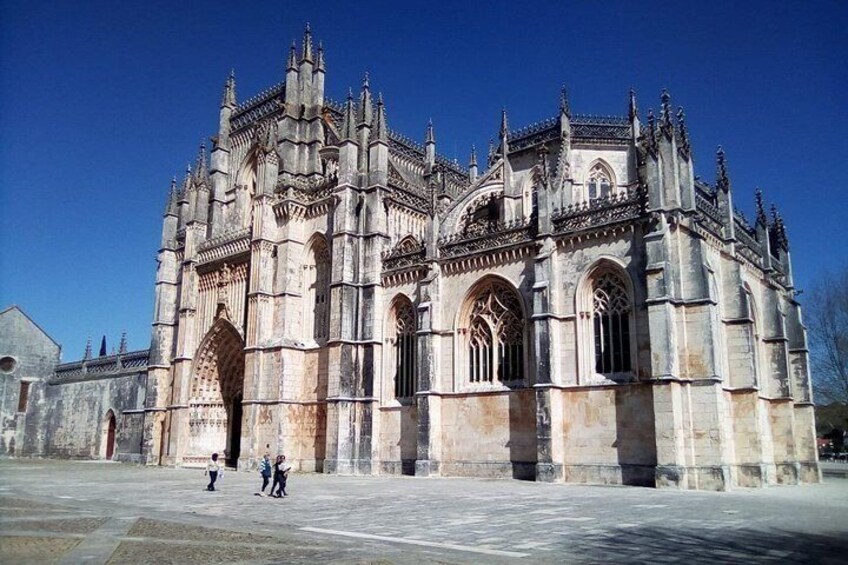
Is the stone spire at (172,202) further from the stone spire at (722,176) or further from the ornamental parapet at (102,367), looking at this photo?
the stone spire at (722,176)

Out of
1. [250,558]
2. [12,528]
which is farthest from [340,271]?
[250,558]

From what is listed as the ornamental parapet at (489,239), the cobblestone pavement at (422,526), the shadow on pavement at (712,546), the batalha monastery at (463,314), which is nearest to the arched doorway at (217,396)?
the batalha monastery at (463,314)

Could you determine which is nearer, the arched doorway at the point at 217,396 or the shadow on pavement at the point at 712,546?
the shadow on pavement at the point at 712,546

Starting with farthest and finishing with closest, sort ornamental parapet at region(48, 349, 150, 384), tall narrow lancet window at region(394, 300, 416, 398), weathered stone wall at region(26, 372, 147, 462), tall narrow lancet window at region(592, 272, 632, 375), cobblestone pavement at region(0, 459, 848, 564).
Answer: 1. ornamental parapet at region(48, 349, 150, 384)
2. weathered stone wall at region(26, 372, 147, 462)
3. tall narrow lancet window at region(394, 300, 416, 398)
4. tall narrow lancet window at region(592, 272, 632, 375)
5. cobblestone pavement at region(0, 459, 848, 564)

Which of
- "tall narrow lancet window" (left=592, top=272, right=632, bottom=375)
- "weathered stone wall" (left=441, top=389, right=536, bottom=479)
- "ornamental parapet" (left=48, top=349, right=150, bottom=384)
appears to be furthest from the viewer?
"ornamental parapet" (left=48, top=349, right=150, bottom=384)

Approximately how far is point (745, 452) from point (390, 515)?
51.7ft

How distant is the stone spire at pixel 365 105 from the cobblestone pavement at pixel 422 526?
67.9ft

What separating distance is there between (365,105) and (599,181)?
13.6 meters

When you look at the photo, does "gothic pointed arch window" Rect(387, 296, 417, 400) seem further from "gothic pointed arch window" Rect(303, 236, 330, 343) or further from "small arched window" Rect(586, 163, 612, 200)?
"small arched window" Rect(586, 163, 612, 200)

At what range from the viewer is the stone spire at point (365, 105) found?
34812 millimetres

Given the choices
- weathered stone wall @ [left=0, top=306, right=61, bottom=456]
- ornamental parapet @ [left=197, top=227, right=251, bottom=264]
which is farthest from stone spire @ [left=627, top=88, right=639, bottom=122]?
weathered stone wall @ [left=0, top=306, right=61, bottom=456]

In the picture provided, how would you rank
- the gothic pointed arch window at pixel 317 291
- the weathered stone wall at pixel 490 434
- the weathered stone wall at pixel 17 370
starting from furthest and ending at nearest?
the weathered stone wall at pixel 17 370, the gothic pointed arch window at pixel 317 291, the weathered stone wall at pixel 490 434

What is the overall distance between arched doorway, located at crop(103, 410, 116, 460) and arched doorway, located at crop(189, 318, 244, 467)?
13626mm

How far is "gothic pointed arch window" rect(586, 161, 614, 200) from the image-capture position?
37.0 m
